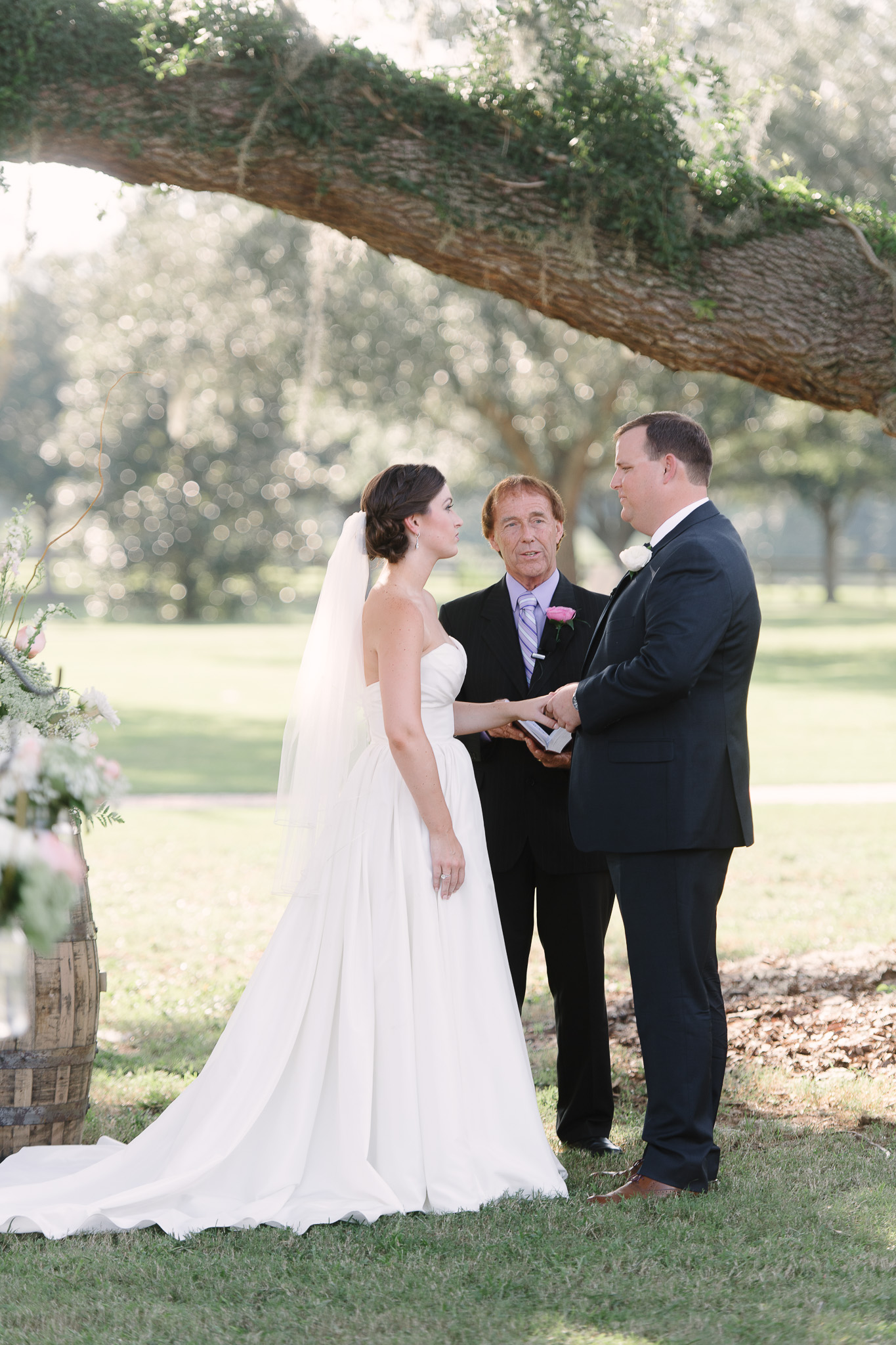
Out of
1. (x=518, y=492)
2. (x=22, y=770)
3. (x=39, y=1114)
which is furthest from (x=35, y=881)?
(x=518, y=492)

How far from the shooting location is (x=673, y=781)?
402cm

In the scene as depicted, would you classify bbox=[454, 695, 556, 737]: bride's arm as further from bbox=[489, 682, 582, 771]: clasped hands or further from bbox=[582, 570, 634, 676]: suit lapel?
bbox=[582, 570, 634, 676]: suit lapel

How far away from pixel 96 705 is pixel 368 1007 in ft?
4.15

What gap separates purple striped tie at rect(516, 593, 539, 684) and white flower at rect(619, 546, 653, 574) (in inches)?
26.9

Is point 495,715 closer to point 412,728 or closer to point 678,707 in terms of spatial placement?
point 412,728

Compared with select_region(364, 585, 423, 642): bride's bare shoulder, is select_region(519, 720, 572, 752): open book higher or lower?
lower

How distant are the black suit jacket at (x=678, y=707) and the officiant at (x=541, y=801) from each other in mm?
524

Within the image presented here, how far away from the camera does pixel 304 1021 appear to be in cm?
416

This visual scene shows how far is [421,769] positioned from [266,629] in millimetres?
34665

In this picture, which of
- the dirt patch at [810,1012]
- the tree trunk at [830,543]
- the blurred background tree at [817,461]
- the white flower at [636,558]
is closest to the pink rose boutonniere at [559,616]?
the white flower at [636,558]

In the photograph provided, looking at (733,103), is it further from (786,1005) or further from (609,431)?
(609,431)

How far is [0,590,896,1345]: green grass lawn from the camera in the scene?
3.24 metres

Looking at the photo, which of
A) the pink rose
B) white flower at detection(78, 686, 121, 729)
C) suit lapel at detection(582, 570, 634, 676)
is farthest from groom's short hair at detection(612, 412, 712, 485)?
the pink rose

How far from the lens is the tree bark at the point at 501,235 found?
17.4ft
